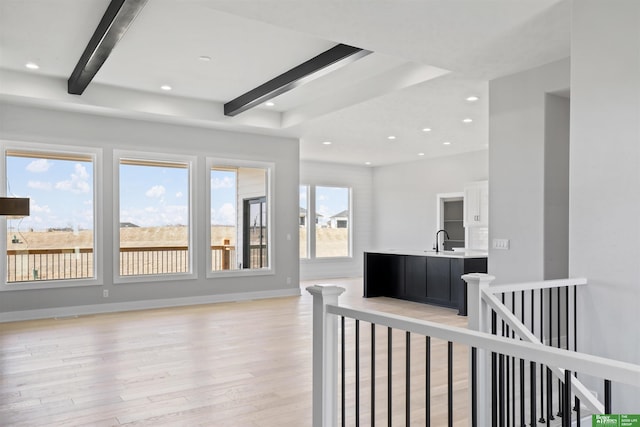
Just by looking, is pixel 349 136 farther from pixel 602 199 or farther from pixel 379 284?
pixel 602 199

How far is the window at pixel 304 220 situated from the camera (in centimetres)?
1130

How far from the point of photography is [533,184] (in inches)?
188

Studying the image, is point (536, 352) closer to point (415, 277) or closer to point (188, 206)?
point (415, 277)

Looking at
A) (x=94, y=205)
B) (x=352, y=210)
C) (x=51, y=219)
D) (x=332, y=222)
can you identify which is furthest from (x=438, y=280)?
(x=51, y=219)

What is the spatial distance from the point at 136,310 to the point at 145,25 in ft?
13.8

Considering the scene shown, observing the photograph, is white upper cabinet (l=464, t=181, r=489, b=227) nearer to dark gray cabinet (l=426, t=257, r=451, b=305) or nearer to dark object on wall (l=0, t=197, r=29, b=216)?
dark gray cabinet (l=426, t=257, r=451, b=305)

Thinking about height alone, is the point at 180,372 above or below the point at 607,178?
below

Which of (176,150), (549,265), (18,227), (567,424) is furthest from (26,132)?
(567,424)

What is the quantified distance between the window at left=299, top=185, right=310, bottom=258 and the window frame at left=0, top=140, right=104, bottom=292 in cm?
515

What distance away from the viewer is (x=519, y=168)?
193 inches

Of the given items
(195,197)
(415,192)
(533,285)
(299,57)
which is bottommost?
(533,285)

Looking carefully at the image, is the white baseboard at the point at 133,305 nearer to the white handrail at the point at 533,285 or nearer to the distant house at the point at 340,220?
the distant house at the point at 340,220

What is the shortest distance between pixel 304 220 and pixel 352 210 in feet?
4.84

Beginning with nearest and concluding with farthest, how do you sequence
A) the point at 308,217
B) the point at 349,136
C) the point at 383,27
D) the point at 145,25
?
the point at 383,27 < the point at 145,25 < the point at 349,136 < the point at 308,217
